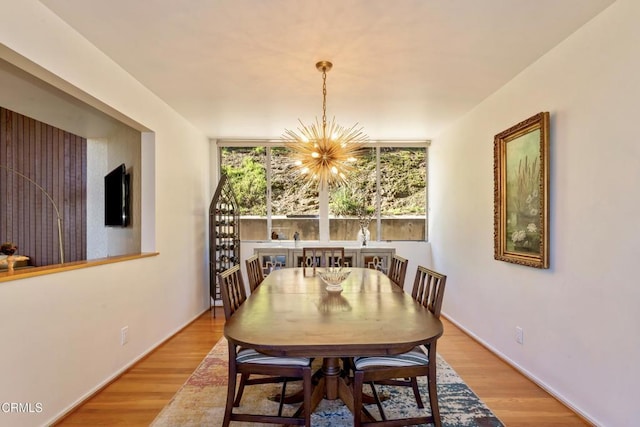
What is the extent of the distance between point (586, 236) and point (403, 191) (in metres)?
3.20

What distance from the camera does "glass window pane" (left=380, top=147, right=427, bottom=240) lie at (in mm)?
5297

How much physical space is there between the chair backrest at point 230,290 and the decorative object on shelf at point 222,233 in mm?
2132

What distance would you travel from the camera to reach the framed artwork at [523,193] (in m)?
2.52

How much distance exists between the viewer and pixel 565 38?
7.59ft

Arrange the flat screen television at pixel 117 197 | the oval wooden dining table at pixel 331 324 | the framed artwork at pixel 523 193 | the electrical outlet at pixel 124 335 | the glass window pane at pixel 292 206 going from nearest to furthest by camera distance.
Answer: the oval wooden dining table at pixel 331 324, the framed artwork at pixel 523 193, the electrical outlet at pixel 124 335, the flat screen television at pixel 117 197, the glass window pane at pixel 292 206

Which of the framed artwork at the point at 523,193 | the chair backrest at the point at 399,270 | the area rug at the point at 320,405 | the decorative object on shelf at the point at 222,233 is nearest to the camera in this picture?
the area rug at the point at 320,405

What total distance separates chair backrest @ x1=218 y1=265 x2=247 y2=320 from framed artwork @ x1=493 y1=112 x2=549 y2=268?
2.14 metres

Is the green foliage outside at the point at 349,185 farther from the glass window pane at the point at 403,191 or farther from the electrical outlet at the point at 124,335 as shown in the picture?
the electrical outlet at the point at 124,335

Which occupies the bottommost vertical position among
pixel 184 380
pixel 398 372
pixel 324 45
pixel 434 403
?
pixel 184 380

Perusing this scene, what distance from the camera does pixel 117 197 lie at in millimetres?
3723

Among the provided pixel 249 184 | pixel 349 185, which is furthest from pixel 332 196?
pixel 249 184

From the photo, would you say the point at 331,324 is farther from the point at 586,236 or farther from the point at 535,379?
the point at 535,379

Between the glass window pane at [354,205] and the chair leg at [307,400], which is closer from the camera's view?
the chair leg at [307,400]

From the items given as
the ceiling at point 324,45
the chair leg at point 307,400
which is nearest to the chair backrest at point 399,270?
the chair leg at point 307,400
